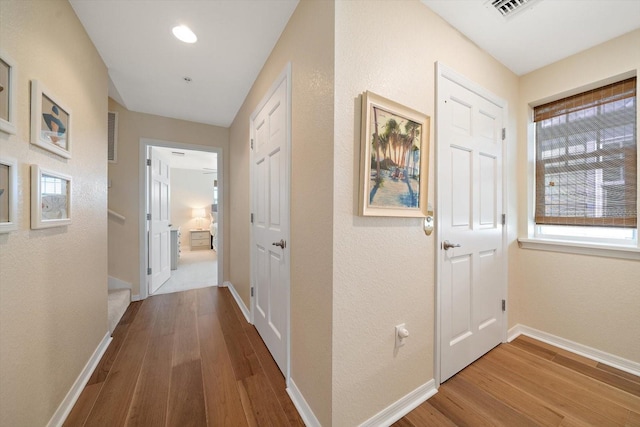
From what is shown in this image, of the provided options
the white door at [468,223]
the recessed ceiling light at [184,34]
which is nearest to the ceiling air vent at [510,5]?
the white door at [468,223]

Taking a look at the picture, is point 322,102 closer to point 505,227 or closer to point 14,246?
point 14,246

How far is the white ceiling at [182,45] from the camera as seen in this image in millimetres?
1388

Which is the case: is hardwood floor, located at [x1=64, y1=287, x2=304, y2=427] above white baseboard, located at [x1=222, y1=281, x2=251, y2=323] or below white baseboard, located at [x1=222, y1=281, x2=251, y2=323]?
below

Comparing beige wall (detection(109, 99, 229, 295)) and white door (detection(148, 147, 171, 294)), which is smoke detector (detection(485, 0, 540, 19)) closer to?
beige wall (detection(109, 99, 229, 295))

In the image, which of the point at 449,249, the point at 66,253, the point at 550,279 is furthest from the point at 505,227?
the point at 66,253

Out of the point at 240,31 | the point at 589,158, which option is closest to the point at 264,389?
the point at 240,31

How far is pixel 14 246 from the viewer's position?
0.95 meters

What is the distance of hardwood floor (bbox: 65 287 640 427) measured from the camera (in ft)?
4.02

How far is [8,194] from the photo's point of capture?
0.90 metres

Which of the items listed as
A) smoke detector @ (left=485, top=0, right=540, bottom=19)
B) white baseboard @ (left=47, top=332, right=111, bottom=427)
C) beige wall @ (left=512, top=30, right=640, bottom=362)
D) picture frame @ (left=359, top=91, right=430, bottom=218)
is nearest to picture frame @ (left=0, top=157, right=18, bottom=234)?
white baseboard @ (left=47, top=332, right=111, bottom=427)

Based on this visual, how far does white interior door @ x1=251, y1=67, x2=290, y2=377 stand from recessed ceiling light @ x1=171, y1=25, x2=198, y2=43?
0.64 metres

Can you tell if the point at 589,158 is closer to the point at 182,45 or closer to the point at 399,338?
the point at 399,338

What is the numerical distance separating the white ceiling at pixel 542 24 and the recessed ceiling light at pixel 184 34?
1.58 metres

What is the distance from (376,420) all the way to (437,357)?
55 cm
